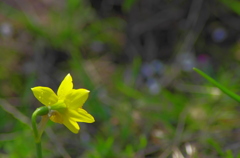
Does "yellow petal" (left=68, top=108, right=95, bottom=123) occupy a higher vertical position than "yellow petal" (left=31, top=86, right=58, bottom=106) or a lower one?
lower

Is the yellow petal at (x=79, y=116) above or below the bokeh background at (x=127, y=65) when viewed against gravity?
above

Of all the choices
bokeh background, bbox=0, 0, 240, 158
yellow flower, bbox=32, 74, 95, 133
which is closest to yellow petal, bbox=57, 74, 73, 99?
yellow flower, bbox=32, 74, 95, 133

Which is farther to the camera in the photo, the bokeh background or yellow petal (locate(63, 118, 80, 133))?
the bokeh background

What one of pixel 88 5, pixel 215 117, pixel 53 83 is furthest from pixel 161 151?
pixel 88 5

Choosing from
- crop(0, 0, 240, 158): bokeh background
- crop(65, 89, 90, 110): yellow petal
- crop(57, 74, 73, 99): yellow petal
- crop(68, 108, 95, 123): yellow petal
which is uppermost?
crop(57, 74, 73, 99): yellow petal

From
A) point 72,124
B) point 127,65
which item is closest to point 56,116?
point 72,124

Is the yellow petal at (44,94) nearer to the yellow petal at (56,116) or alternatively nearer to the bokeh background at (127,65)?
the yellow petal at (56,116)

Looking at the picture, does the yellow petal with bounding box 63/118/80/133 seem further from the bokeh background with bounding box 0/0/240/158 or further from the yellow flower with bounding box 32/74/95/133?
the bokeh background with bounding box 0/0/240/158

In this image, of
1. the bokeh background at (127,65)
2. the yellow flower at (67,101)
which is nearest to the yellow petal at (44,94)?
the yellow flower at (67,101)
